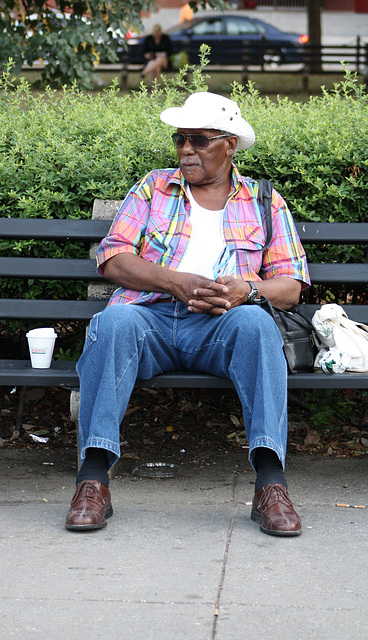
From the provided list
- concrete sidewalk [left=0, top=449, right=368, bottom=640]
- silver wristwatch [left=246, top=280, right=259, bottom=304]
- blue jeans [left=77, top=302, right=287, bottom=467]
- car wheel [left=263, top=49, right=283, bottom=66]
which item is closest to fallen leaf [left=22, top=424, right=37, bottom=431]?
concrete sidewalk [left=0, top=449, right=368, bottom=640]

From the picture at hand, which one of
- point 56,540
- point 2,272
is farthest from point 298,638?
point 2,272

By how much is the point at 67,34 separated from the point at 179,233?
11.8ft

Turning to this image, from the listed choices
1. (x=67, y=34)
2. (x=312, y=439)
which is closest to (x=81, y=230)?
(x=312, y=439)

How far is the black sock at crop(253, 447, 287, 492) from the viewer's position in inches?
138

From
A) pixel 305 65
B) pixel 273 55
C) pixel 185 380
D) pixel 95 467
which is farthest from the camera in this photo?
pixel 273 55

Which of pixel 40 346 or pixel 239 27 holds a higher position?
pixel 40 346

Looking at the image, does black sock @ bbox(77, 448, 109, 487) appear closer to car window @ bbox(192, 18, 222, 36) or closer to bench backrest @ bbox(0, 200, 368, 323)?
bench backrest @ bbox(0, 200, 368, 323)

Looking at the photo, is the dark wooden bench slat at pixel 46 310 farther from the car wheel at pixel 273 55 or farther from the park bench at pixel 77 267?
the car wheel at pixel 273 55

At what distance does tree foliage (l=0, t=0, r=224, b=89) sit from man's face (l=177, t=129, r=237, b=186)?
3.21 metres

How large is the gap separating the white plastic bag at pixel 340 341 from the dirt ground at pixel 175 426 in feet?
2.80

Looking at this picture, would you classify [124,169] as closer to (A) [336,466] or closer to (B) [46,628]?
(A) [336,466]

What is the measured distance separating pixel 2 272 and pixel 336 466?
6.17ft

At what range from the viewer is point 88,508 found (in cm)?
339

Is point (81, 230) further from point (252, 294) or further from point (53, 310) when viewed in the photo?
point (252, 294)
